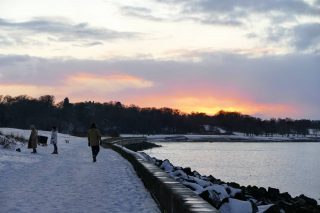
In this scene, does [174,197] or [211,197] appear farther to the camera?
[211,197]

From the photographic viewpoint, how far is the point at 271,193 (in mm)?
22594

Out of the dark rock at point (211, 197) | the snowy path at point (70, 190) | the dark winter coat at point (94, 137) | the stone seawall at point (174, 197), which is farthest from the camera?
the dark winter coat at point (94, 137)

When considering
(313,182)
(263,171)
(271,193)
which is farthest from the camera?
(263,171)

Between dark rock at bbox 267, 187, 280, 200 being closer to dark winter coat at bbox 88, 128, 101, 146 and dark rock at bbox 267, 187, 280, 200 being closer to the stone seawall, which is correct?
dark winter coat at bbox 88, 128, 101, 146

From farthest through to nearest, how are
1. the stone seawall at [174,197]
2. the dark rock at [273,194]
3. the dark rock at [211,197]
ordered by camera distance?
the dark rock at [273,194], the dark rock at [211,197], the stone seawall at [174,197]

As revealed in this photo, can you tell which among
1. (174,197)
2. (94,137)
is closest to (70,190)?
(174,197)

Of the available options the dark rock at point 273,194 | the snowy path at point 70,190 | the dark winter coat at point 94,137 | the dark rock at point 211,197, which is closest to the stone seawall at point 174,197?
the snowy path at point 70,190

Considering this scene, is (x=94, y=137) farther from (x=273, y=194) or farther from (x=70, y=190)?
(x=70, y=190)

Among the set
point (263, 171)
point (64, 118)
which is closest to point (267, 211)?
point (263, 171)

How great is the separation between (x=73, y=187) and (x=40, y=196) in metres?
1.85

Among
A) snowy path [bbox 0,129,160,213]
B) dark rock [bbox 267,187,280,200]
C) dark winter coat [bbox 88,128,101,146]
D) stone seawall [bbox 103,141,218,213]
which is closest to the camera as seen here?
stone seawall [bbox 103,141,218,213]

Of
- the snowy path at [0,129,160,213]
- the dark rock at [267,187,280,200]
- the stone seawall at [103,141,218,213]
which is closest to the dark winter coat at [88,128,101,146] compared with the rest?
the snowy path at [0,129,160,213]

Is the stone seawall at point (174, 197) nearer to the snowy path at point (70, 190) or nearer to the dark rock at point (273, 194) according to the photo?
the snowy path at point (70, 190)

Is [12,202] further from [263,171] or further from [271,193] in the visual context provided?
[263,171]
